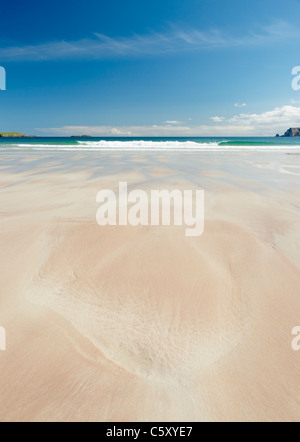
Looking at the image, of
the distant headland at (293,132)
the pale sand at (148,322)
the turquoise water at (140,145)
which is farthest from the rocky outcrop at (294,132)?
the pale sand at (148,322)

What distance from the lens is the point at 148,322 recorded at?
6.02ft

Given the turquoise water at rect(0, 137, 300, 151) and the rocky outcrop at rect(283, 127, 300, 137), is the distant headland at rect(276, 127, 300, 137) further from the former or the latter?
the turquoise water at rect(0, 137, 300, 151)

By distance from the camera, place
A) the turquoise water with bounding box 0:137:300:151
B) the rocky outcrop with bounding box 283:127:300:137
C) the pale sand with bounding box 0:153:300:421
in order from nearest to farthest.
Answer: the pale sand with bounding box 0:153:300:421
the turquoise water with bounding box 0:137:300:151
the rocky outcrop with bounding box 283:127:300:137

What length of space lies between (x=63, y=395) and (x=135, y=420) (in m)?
0.43

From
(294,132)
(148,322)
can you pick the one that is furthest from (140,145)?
(294,132)

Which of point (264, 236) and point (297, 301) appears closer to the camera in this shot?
point (297, 301)

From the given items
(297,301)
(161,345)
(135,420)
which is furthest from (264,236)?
(135,420)

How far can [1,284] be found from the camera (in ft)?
7.27

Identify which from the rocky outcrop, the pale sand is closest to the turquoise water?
the pale sand

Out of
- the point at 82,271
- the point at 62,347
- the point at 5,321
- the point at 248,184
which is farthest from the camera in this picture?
the point at 248,184

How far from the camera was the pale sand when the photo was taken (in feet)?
4.49

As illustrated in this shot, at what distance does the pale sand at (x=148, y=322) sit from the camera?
1.37m

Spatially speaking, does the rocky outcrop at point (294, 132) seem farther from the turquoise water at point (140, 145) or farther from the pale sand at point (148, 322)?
the pale sand at point (148, 322)

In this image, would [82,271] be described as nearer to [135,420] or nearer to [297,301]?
[135,420]
